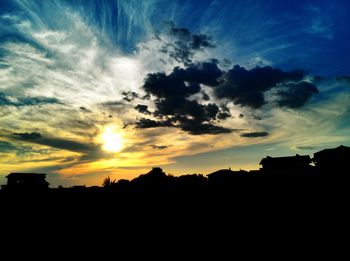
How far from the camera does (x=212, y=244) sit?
16531 mm

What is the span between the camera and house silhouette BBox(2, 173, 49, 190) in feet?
121

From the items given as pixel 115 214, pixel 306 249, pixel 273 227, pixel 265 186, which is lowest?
pixel 306 249

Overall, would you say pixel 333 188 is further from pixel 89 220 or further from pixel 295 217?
pixel 89 220

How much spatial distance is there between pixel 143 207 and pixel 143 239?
4.43m

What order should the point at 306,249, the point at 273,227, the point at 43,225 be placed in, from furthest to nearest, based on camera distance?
the point at 43,225, the point at 273,227, the point at 306,249

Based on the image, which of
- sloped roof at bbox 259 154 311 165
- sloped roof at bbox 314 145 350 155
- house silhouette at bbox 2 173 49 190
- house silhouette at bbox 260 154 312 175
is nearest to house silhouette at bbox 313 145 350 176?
sloped roof at bbox 314 145 350 155

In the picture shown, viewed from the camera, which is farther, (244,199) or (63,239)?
(244,199)

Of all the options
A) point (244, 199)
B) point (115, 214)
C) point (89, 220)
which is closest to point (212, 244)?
point (244, 199)

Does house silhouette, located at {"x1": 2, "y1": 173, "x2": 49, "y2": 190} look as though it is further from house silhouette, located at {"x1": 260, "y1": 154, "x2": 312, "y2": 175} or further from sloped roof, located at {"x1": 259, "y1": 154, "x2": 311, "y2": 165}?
sloped roof, located at {"x1": 259, "y1": 154, "x2": 311, "y2": 165}

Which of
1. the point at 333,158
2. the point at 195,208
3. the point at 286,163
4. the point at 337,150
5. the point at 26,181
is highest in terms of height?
the point at 337,150

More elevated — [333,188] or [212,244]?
[333,188]

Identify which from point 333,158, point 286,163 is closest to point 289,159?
point 286,163

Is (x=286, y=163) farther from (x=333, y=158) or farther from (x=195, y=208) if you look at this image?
(x=195, y=208)

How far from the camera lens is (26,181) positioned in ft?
126
